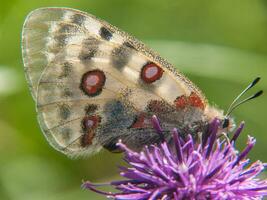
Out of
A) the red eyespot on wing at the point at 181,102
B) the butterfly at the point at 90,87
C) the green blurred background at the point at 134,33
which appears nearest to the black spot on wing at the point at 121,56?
the butterfly at the point at 90,87

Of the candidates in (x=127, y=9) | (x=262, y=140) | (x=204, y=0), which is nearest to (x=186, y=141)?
(x=262, y=140)

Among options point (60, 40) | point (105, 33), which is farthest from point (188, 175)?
point (60, 40)

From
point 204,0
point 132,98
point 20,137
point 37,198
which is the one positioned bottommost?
point 37,198

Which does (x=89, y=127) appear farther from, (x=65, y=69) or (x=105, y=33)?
(x=105, y=33)

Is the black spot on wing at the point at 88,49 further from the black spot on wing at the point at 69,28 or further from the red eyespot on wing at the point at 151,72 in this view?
the red eyespot on wing at the point at 151,72

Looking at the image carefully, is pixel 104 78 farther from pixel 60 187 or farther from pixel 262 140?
pixel 262 140

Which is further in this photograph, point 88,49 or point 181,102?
point 88,49

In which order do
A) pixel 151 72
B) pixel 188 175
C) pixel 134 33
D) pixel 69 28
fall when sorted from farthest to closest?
1. pixel 134 33
2. pixel 69 28
3. pixel 151 72
4. pixel 188 175

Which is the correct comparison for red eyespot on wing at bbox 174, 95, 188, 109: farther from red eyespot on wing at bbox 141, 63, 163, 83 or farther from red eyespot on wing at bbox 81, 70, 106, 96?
red eyespot on wing at bbox 81, 70, 106, 96
